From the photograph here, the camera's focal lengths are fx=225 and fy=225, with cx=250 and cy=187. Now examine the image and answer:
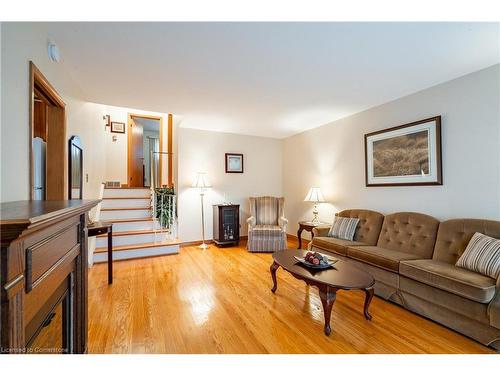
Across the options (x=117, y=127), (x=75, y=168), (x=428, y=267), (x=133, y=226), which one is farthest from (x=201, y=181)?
(x=428, y=267)

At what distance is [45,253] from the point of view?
84 centimetres

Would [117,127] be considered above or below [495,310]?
above

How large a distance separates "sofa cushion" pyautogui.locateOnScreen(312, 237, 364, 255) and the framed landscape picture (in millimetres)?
1026

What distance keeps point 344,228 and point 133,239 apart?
11.5 ft

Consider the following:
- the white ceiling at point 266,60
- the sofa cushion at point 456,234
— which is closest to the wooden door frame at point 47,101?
the white ceiling at point 266,60

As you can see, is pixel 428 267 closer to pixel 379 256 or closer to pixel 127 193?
pixel 379 256

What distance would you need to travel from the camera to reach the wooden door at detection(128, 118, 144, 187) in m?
5.86

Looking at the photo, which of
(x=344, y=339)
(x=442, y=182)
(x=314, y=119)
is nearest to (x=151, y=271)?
(x=344, y=339)

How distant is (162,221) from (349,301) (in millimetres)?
3338

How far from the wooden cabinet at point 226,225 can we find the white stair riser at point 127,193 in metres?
1.54

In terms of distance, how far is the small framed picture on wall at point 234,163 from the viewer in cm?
511

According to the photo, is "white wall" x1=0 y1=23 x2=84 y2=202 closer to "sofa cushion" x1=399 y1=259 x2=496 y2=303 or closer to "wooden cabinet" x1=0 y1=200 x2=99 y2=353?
"wooden cabinet" x1=0 y1=200 x2=99 y2=353

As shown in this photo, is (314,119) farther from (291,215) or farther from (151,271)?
(151,271)

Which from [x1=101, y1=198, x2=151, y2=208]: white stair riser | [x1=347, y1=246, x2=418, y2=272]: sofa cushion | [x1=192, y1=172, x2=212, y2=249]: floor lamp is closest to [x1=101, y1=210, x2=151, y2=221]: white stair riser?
[x1=101, y1=198, x2=151, y2=208]: white stair riser
